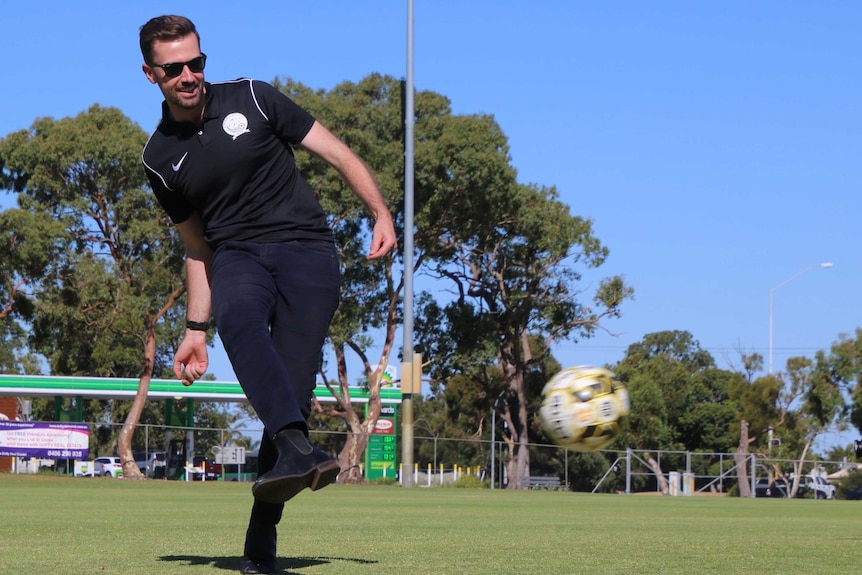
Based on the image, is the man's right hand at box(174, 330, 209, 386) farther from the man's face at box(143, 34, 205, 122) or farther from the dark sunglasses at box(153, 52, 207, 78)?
the dark sunglasses at box(153, 52, 207, 78)

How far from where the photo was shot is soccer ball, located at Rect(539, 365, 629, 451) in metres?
7.34

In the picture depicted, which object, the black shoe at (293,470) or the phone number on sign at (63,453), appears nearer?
the black shoe at (293,470)

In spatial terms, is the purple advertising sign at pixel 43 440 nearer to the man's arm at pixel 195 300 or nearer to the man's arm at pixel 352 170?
the man's arm at pixel 195 300

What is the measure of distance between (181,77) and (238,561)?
2.30m

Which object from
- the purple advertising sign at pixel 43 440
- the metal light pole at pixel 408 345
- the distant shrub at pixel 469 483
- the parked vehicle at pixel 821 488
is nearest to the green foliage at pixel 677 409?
the parked vehicle at pixel 821 488

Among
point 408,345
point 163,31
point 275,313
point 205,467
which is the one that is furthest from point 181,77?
point 205,467

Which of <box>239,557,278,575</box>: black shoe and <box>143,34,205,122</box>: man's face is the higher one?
<box>143,34,205,122</box>: man's face

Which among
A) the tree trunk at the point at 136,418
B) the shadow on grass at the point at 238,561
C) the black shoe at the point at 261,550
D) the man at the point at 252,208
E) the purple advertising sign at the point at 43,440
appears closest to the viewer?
the man at the point at 252,208

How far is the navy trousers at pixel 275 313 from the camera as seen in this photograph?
4.84m

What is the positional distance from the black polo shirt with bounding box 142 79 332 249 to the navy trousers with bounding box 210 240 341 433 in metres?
0.10

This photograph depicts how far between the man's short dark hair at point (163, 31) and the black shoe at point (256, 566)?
7.12ft

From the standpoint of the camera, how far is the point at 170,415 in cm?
5612

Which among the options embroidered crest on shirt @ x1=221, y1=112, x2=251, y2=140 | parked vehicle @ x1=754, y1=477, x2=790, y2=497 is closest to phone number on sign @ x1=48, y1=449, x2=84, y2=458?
parked vehicle @ x1=754, y1=477, x2=790, y2=497

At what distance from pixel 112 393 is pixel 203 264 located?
4497cm
